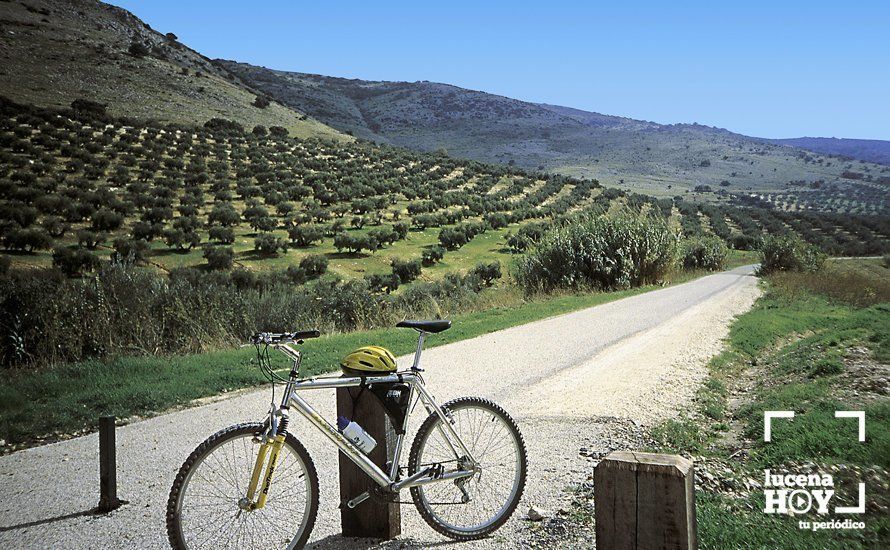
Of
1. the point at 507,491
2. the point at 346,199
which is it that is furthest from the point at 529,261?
the point at 346,199

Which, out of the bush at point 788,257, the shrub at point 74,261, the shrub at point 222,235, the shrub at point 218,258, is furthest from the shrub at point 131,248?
the bush at point 788,257

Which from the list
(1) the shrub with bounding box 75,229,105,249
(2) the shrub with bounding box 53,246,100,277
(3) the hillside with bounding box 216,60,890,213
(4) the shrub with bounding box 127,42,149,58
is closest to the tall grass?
(2) the shrub with bounding box 53,246,100,277

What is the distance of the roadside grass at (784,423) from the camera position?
4.48m

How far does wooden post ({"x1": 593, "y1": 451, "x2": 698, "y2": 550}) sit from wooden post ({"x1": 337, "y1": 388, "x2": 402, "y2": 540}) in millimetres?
1485

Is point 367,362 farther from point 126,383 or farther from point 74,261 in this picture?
point 74,261

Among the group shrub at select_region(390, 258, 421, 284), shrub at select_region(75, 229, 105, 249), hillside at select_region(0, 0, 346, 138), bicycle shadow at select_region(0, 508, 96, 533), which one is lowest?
shrub at select_region(390, 258, 421, 284)

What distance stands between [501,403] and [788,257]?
30.8 meters

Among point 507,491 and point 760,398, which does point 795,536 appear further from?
point 760,398

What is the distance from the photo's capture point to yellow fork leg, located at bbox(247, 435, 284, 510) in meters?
3.65

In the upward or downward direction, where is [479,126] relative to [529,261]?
upward

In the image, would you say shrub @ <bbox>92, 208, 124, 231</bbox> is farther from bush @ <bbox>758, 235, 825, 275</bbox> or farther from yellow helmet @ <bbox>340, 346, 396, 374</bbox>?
bush @ <bbox>758, 235, 825, 275</bbox>

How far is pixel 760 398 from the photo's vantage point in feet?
29.1

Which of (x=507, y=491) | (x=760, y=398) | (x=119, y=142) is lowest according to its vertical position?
(x=760, y=398)

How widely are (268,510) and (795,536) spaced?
11.6 ft
